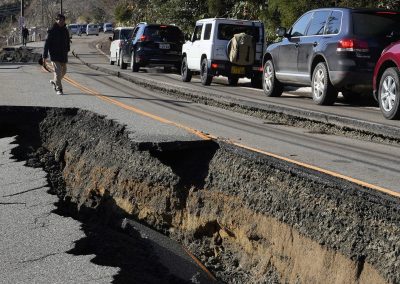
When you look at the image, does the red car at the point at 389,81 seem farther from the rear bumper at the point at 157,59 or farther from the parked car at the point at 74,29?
the parked car at the point at 74,29

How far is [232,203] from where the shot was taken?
6.98 meters

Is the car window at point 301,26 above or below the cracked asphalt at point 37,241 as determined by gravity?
above

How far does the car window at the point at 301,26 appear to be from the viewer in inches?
547

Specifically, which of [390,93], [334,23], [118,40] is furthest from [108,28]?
[390,93]

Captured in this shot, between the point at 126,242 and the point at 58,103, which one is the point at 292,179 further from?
the point at 58,103

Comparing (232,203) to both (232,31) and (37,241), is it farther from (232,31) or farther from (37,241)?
(232,31)

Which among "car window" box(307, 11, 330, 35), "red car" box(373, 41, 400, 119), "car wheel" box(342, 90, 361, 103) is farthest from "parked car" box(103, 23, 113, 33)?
"red car" box(373, 41, 400, 119)

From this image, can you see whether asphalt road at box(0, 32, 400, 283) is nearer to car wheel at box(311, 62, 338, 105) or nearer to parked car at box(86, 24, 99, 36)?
car wheel at box(311, 62, 338, 105)

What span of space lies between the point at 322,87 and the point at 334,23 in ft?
3.93

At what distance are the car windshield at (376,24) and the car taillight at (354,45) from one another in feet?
0.59

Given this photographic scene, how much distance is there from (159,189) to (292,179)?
2.11m

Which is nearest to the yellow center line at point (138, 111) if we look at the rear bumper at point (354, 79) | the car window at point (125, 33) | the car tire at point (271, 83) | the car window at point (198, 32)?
the rear bumper at point (354, 79)

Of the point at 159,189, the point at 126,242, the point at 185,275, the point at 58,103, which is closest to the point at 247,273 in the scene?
the point at 185,275

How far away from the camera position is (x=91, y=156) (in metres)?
9.68
